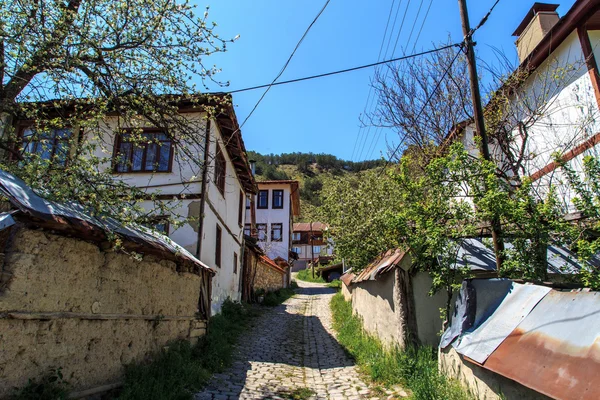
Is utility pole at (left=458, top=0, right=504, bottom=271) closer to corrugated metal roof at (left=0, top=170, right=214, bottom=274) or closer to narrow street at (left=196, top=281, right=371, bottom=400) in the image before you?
narrow street at (left=196, top=281, right=371, bottom=400)

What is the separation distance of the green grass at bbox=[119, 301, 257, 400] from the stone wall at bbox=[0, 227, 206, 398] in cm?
27

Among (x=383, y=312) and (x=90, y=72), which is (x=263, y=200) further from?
(x=90, y=72)

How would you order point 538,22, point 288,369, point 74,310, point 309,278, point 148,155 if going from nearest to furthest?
point 74,310 < point 288,369 < point 538,22 < point 148,155 < point 309,278

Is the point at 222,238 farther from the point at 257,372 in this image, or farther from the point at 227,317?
the point at 257,372

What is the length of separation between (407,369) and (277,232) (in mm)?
27350

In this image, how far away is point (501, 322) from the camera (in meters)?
4.23

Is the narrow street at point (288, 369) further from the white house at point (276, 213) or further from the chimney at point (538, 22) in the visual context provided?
the white house at point (276, 213)

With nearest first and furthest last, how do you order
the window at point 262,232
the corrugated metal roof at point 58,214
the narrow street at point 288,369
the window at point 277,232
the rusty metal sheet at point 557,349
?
the rusty metal sheet at point 557,349 → the corrugated metal roof at point 58,214 → the narrow street at point 288,369 → the window at point 262,232 → the window at point 277,232

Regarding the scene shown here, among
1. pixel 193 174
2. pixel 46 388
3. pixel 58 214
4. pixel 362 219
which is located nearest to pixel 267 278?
pixel 362 219

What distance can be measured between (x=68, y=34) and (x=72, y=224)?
8.39ft

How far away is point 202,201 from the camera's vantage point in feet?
32.3

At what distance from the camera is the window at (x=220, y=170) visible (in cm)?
1136

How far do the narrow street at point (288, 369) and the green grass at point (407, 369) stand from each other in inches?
12.5

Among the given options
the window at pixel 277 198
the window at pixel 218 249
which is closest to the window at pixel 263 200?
the window at pixel 277 198
